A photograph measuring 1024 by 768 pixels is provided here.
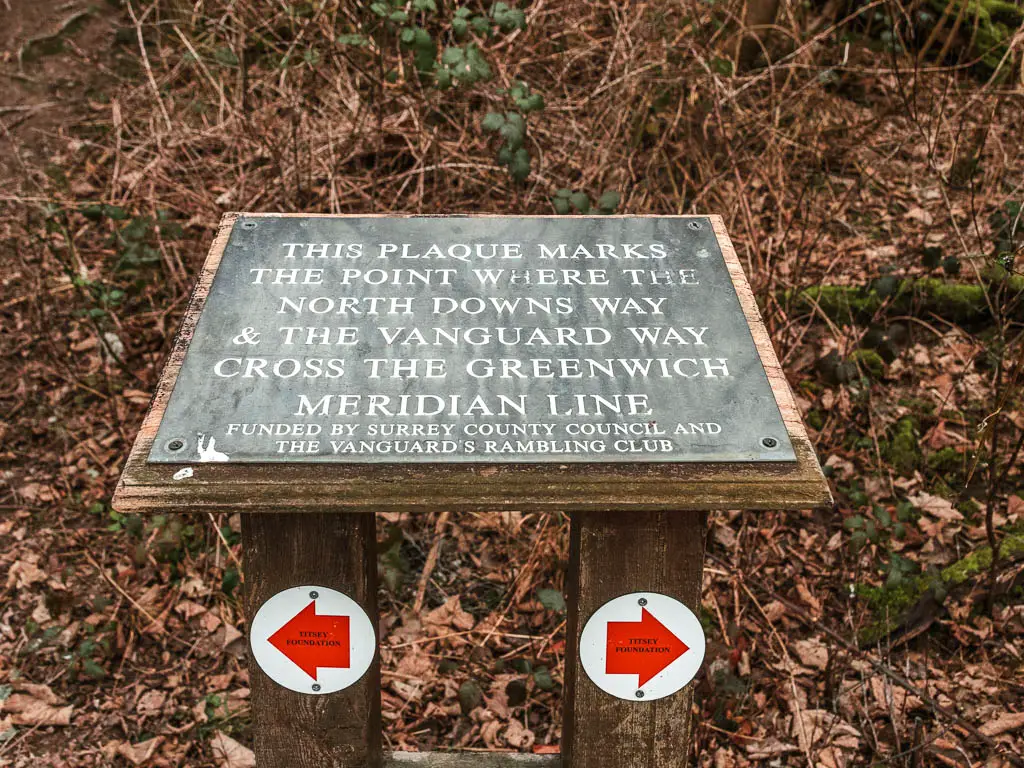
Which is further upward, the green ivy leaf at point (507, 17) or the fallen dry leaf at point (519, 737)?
the green ivy leaf at point (507, 17)

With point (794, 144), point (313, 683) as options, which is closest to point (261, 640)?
point (313, 683)

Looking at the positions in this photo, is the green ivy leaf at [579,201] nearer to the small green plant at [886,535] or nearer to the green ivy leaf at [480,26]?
the green ivy leaf at [480,26]

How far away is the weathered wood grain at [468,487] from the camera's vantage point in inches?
63.4

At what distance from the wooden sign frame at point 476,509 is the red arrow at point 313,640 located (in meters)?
0.07

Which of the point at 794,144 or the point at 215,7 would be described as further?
the point at 215,7

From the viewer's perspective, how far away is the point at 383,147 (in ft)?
14.6

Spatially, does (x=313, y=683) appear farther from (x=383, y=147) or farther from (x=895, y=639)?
(x=383, y=147)

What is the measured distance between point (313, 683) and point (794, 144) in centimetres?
342

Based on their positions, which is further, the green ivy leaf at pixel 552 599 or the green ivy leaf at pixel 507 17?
the green ivy leaf at pixel 507 17

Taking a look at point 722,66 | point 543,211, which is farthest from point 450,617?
point 722,66

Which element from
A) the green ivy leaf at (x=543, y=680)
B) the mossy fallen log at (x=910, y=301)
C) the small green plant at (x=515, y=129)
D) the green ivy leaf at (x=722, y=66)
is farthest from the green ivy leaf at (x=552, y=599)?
the green ivy leaf at (x=722, y=66)

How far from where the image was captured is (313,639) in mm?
2014

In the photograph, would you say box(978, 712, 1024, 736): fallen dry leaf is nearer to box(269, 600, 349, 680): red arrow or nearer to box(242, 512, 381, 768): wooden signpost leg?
box(242, 512, 381, 768): wooden signpost leg

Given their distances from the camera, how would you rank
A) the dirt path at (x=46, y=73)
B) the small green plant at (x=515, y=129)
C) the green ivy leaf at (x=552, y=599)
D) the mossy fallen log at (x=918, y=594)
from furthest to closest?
1. the dirt path at (x=46, y=73)
2. the small green plant at (x=515, y=129)
3. the mossy fallen log at (x=918, y=594)
4. the green ivy leaf at (x=552, y=599)
